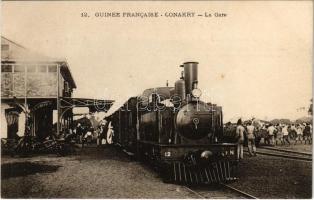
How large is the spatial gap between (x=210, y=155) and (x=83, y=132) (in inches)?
615

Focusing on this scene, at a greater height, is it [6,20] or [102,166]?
[6,20]

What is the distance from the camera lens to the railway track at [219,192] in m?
7.80

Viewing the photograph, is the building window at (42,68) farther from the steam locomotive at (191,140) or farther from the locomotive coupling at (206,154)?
the locomotive coupling at (206,154)

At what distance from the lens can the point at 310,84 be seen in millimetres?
9188

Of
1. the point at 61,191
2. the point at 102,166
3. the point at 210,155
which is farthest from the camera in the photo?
the point at 102,166

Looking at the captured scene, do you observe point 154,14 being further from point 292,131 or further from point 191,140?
point 292,131

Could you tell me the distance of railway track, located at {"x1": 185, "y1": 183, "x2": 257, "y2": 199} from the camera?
780cm

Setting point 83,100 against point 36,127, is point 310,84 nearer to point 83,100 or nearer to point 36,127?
point 83,100

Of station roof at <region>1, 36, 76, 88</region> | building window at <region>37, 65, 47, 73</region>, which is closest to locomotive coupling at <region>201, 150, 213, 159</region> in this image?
station roof at <region>1, 36, 76, 88</region>

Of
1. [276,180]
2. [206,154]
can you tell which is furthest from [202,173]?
[276,180]

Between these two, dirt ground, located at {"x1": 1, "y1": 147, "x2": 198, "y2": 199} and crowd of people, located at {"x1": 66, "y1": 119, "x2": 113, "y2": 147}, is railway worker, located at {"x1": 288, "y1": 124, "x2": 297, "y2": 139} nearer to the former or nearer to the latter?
crowd of people, located at {"x1": 66, "y1": 119, "x2": 113, "y2": 147}

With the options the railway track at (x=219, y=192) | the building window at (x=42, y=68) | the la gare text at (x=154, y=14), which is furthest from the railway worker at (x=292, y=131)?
the la gare text at (x=154, y=14)

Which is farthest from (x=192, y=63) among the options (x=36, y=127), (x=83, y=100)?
(x=36, y=127)

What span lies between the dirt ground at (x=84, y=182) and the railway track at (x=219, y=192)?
0.83 feet
